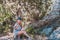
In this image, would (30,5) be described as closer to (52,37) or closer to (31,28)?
(31,28)

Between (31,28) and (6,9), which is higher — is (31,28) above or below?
below

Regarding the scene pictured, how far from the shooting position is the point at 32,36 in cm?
304

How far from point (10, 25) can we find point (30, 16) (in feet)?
1.13

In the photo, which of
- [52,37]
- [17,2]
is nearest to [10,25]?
[17,2]

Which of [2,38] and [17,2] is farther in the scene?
[17,2]

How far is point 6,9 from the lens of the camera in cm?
337

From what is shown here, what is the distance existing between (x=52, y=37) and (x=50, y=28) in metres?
0.15

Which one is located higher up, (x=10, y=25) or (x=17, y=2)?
(x=17, y=2)

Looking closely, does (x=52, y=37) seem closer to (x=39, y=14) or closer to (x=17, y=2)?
(x=39, y=14)

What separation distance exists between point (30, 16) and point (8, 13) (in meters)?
0.35

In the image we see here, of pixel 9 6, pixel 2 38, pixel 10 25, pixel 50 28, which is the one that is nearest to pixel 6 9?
pixel 9 6

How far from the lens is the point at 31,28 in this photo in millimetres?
3123

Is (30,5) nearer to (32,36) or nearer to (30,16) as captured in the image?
(30,16)

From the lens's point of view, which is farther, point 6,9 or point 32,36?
point 6,9
